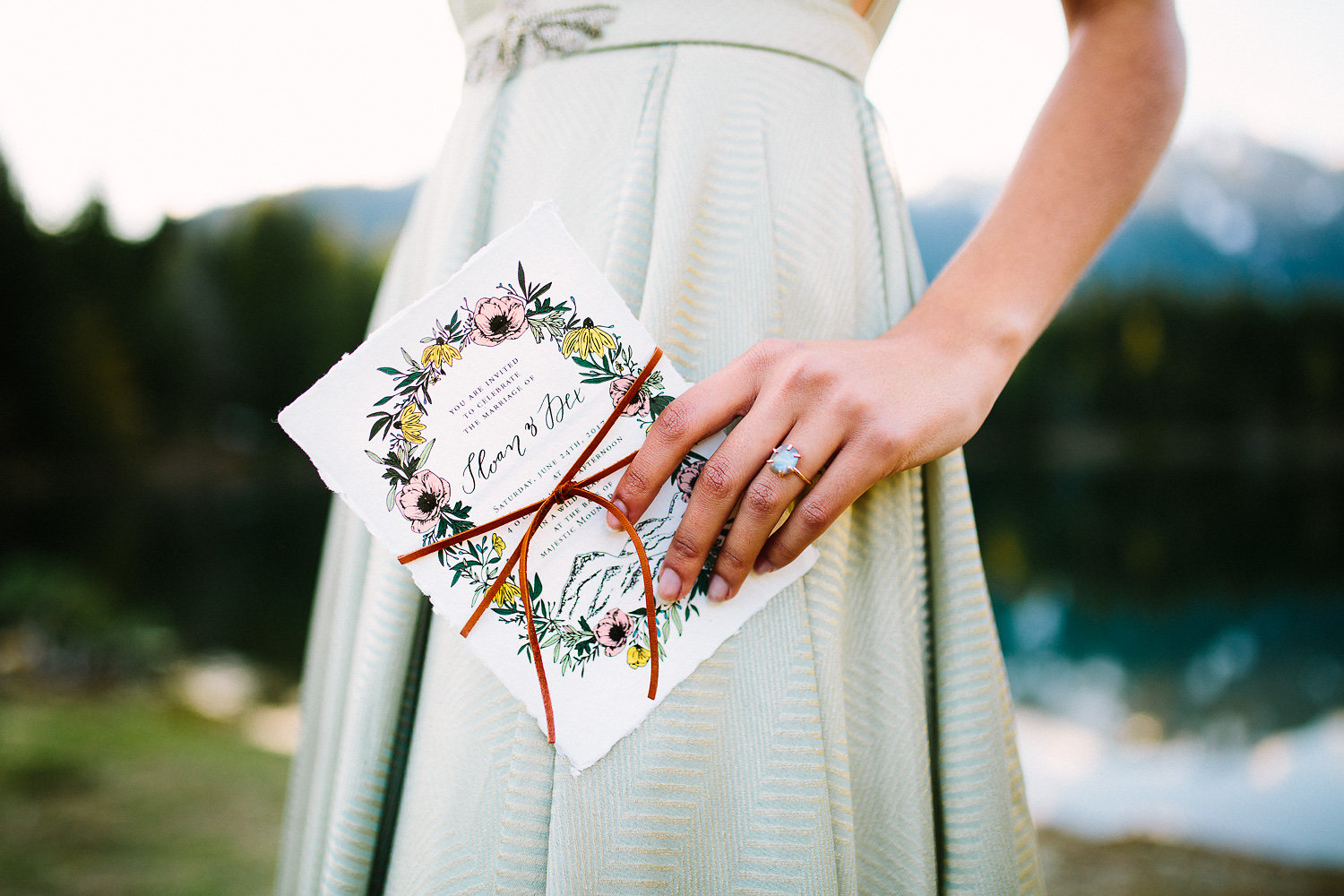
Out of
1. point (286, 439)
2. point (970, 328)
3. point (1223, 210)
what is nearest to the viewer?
point (970, 328)

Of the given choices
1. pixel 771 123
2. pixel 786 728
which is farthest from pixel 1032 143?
pixel 786 728

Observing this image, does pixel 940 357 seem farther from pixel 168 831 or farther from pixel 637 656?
pixel 168 831

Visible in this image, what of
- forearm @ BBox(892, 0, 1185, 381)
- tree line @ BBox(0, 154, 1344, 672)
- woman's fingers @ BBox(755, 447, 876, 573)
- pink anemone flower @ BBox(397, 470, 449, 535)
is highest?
tree line @ BBox(0, 154, 1344, 672)

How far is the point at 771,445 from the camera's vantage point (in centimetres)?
56

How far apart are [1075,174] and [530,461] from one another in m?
0.53

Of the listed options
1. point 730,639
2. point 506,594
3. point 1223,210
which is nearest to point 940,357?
point 730,639

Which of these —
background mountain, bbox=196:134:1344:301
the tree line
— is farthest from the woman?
background mountain, bbox=196:134:1344:301

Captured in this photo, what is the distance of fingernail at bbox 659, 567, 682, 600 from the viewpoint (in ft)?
1.90

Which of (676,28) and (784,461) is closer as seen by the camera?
(784,461)

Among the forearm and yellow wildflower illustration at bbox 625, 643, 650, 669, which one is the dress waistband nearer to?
the forearm

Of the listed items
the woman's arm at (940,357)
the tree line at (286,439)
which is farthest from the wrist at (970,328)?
the tree line at (286,439)

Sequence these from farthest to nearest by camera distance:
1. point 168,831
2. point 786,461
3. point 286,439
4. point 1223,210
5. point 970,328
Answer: point 1223,210 < point 286,439 < point 168,831 < point 970,328 < point 786,461

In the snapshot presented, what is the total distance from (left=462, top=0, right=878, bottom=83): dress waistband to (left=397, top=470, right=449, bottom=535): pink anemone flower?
406 millimetres

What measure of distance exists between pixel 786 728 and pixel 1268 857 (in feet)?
14.4
